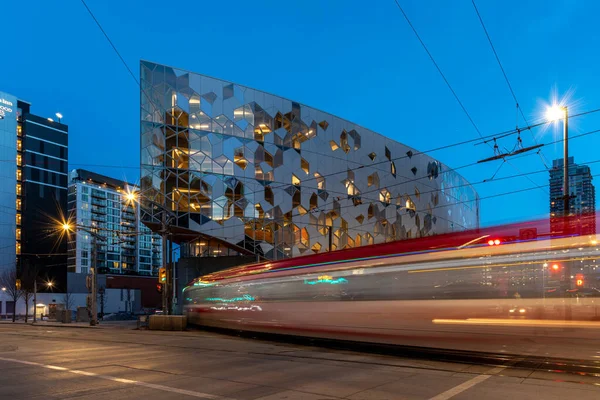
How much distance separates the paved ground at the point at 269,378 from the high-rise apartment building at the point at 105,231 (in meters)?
119

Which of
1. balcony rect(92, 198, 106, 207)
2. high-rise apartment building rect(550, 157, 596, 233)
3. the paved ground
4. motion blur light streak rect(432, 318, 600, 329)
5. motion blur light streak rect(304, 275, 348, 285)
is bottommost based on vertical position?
the paved ground

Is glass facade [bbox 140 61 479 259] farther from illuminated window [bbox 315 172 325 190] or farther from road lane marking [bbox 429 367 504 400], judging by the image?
road lane marking [bbox 429 367 504 400]

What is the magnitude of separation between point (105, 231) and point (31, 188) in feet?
161

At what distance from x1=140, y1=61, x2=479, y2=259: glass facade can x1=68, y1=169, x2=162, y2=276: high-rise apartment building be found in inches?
3397

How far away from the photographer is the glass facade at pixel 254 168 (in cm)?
4284

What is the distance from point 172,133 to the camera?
43.0 meters

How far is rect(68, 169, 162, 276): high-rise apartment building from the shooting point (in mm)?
128875

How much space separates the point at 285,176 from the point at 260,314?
1144 inches

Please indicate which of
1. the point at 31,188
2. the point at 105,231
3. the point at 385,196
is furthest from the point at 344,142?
the point at 105,231

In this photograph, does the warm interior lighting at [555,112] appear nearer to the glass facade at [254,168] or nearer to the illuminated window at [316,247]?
the glass facade at [254,168]

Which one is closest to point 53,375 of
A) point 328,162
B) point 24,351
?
point 24,351

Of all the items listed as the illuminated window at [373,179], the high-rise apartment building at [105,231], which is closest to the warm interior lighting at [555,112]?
the illuminated window at [373,179]

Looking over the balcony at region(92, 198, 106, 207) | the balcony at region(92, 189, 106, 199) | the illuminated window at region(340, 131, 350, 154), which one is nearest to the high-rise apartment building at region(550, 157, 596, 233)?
the illuminated window at region(340, 131, 350, 154)

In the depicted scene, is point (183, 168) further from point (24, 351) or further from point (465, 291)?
point (465, 291)
